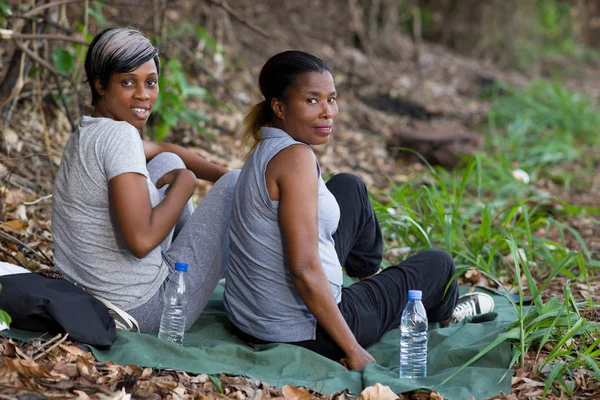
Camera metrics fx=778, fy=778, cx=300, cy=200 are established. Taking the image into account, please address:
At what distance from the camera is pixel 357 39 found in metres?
10.9

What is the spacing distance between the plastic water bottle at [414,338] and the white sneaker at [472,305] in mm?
514

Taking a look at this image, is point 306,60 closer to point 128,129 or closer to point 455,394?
point 128,129

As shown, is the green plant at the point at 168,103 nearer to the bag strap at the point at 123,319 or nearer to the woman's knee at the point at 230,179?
the woman's knee at the point at 230,179

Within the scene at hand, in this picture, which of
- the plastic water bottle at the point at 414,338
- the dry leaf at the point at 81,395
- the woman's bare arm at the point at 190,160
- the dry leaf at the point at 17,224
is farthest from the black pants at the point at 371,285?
the dry leaf at the point at 17,224

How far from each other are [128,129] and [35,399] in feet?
3.49

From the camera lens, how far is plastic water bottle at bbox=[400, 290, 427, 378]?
3.11 metres

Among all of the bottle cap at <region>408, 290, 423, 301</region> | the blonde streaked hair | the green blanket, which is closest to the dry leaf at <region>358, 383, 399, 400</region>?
the green blanket

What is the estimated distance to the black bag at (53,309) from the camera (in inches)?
112

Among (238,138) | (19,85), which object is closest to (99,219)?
(19,85)

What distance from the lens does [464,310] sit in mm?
3746

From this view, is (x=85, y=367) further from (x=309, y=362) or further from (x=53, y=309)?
(x=309, y=362)

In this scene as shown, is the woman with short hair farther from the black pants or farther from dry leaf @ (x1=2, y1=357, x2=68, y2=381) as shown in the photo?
dry leaf @ (x1=2, y1=357, x2=68, y2=381)

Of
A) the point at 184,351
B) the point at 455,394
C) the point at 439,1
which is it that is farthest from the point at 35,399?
the point at 439,1

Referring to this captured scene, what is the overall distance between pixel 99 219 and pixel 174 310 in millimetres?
496
